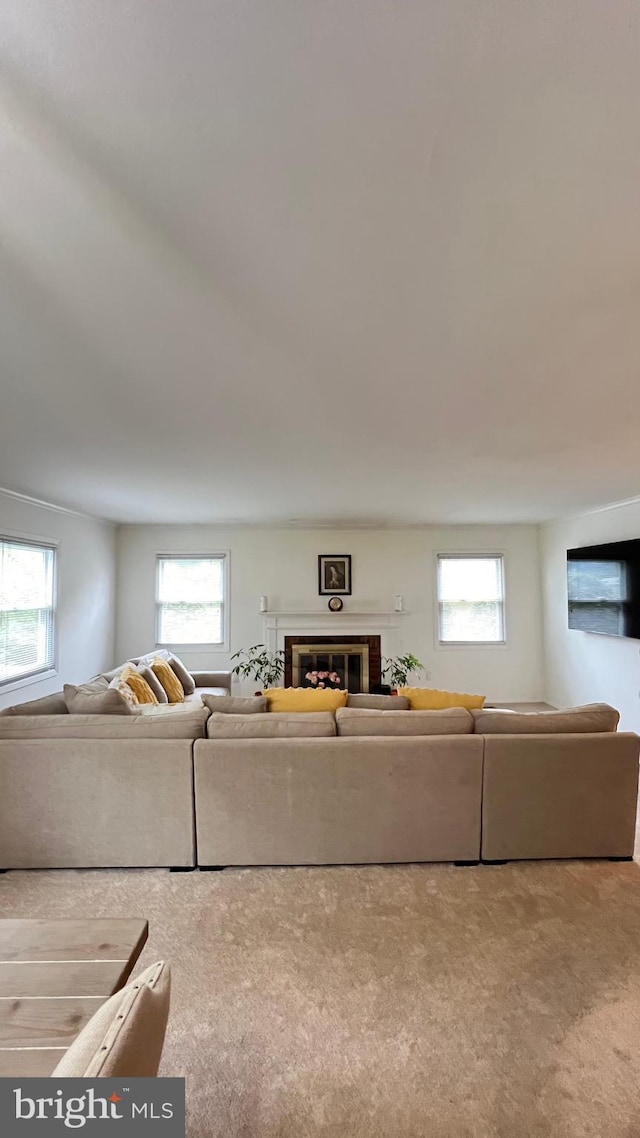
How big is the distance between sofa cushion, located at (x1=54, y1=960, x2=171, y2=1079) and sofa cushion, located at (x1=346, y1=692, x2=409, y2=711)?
2508mm

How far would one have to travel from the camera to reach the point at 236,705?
3.11 meters

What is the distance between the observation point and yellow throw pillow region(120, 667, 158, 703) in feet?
13.4

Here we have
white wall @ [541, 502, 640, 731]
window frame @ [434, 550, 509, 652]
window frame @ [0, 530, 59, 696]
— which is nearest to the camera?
window frame @ [0, 530, 59, 696]

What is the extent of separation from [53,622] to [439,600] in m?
4.79

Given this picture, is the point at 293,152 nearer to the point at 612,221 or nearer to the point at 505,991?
the point at 612,221

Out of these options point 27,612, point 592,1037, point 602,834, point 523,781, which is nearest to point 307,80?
point 592,1037

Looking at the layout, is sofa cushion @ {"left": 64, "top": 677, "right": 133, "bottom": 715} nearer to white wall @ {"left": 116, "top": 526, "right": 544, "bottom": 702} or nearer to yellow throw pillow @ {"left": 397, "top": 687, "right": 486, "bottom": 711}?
yellow throw pillow @ {"left": 397, "top": 687, "right": 486, "bottom": 711}

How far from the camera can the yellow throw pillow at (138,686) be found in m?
4.07

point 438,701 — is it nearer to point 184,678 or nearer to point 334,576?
point 184,678

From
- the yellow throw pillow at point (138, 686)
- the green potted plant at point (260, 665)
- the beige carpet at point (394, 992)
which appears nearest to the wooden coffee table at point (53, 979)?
the beige carpet at point (394, 992)

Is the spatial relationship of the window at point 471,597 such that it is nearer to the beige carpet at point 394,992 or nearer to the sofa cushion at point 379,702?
the sofa cushion at point 379,702

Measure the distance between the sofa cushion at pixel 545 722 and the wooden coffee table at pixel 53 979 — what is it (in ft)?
7.28

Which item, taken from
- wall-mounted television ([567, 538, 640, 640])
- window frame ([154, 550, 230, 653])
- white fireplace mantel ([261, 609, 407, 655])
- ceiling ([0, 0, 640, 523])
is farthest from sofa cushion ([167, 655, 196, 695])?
wall-mounted television ([567, 538, 640, 640])

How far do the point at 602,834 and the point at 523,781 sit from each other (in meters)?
0.54
